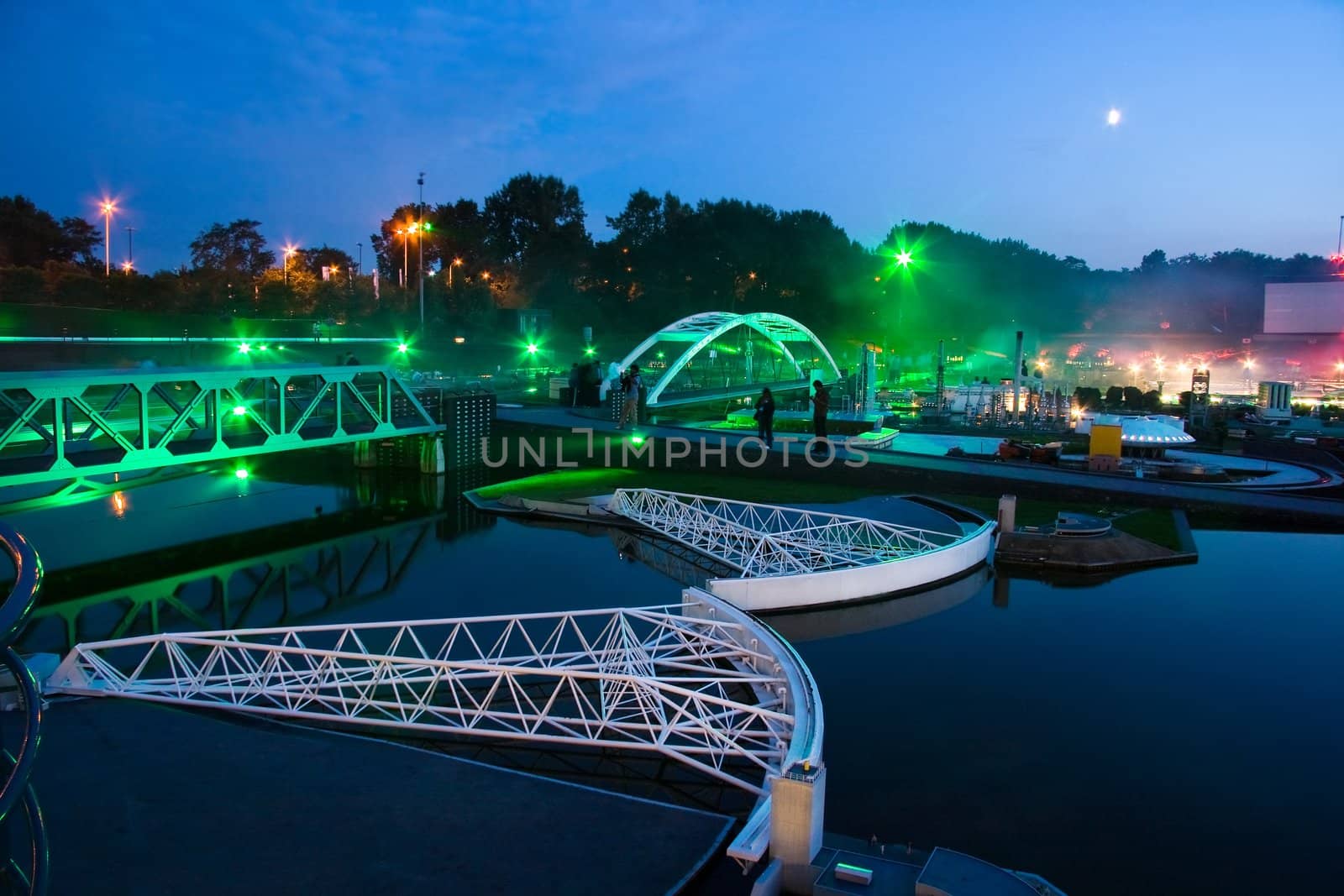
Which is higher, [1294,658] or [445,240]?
[445,240]

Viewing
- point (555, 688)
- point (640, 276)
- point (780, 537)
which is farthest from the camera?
point (640, 276)

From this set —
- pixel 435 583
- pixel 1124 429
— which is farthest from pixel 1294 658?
pixel 1124 429

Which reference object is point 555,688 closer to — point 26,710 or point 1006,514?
point 26,710

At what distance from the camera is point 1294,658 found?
16.9 meters

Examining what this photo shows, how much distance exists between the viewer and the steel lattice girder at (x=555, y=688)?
39.5 feet

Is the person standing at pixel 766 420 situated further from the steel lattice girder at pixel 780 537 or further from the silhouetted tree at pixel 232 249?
the silhouetted tree at pixel 232 249

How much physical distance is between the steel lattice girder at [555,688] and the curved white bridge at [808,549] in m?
3.34

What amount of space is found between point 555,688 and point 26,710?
32.0ft

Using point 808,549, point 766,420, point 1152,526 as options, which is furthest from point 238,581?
point 1152,526

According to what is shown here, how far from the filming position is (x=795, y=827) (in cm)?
886

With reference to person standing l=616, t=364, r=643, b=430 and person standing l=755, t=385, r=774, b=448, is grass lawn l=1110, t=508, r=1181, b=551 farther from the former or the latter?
person standing l=616, t=364, r=643, b=430

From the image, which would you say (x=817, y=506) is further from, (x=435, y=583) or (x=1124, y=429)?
(x=1124, y=429)

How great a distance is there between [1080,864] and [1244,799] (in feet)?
10.3

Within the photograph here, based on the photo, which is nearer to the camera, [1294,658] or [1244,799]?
[1244,799]
